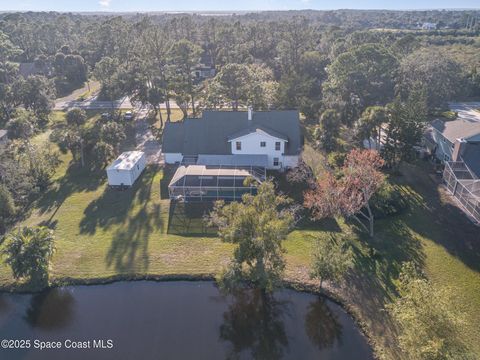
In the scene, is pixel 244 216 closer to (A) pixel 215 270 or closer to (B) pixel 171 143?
(A) pixel 215 270

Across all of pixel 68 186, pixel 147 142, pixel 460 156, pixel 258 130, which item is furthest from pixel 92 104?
pixel 460 156

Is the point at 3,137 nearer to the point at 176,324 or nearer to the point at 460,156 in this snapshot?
the point at 176,324

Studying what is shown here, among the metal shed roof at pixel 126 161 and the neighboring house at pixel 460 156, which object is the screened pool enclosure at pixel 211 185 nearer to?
the metal shed roof at pixel 126 161

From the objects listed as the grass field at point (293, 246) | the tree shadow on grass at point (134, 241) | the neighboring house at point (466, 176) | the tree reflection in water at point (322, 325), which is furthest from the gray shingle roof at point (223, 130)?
the tree reflection in water at point (322, 325)

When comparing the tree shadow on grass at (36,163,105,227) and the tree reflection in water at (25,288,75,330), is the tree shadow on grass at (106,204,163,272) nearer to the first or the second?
the tree reflection in water at (25,288,75,330)

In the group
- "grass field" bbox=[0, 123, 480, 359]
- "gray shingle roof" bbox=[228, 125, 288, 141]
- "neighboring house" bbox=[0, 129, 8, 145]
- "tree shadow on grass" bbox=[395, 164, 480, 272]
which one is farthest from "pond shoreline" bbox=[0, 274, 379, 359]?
"neighboring house" bbox=[0, 129, 8, 145]

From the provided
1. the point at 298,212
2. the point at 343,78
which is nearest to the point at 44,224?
the point at 298,212
